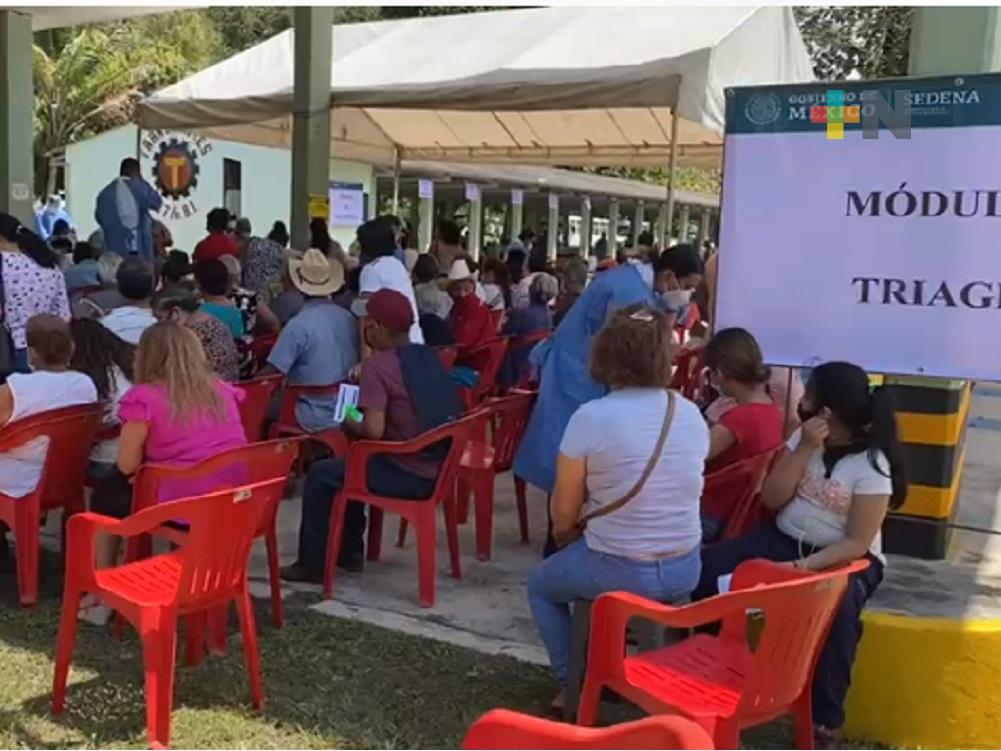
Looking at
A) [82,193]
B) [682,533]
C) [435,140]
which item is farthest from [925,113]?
[82,193]

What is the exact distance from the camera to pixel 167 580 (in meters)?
3.21

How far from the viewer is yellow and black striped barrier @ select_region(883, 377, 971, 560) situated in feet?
15.6

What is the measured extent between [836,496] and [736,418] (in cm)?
58

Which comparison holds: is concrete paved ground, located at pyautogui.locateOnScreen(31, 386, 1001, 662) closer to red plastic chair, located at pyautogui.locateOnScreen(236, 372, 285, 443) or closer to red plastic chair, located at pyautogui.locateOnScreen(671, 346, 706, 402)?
red plastic chair, located at pyautogui.locateOnScreen(236, 372, 285, 443)

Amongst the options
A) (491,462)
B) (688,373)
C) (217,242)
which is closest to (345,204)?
(217,242)

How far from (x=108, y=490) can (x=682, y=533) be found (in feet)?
7.18

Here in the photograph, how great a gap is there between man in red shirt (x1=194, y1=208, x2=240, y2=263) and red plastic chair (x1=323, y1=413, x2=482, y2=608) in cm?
347

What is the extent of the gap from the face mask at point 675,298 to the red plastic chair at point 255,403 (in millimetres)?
1836

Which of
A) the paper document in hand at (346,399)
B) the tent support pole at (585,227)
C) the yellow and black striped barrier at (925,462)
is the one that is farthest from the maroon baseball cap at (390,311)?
the tent support pole at (585,227)

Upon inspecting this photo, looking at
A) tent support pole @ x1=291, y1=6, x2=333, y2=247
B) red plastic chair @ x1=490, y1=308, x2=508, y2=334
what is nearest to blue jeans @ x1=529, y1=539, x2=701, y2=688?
red plastic chair @ x1=490, y1=308, x2=508, y2=334

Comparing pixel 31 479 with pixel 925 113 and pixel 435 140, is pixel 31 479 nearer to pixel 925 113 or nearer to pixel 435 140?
pixel 925 113

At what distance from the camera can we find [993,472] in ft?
23.0

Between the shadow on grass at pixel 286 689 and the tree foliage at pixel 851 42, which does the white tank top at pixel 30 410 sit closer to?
the shadow on grass at pixel 286 689

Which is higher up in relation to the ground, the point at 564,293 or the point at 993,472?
the point at 564,293
